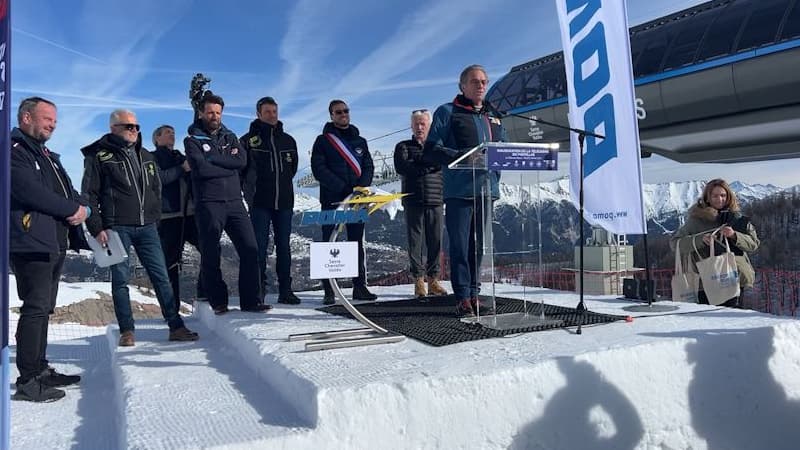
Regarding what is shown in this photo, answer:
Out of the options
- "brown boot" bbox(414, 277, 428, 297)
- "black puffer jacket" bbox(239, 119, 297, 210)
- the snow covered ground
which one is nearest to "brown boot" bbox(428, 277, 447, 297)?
"brown boot" bbox(414, 277, 428, 297)

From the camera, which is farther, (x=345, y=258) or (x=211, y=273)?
(x=211, y=273)

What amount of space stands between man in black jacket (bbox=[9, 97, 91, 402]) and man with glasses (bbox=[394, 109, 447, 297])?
258cm

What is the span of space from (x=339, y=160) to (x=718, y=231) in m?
2.82

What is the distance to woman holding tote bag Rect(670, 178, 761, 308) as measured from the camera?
3.79 m

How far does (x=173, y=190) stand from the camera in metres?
4.16

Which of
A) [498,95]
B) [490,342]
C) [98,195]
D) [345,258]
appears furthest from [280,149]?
[498,95]

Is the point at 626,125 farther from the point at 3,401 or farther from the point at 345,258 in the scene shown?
the point at 3,401

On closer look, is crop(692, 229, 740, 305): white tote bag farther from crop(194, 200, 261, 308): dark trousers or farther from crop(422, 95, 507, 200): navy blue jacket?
crop(194, 200, 261, 308): dark trousers

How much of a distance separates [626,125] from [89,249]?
345 cm

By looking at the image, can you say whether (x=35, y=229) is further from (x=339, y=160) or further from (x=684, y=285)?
(x=684, y=285)

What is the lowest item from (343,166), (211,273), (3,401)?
(3,401)

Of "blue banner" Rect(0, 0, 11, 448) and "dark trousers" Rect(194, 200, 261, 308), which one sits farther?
"dark trousers" Rect(194, 200, 261, 308)

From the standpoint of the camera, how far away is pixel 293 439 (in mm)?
1709

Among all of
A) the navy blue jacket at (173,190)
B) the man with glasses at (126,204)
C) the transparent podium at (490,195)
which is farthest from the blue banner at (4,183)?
the navy blue jacket at (173,190)
